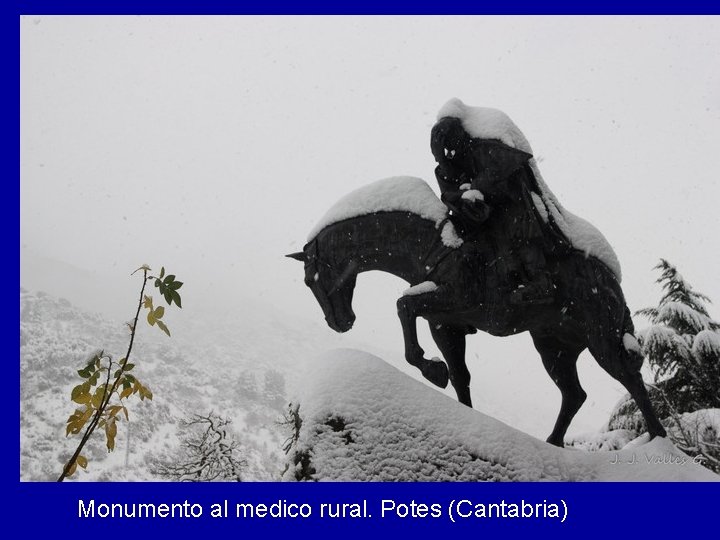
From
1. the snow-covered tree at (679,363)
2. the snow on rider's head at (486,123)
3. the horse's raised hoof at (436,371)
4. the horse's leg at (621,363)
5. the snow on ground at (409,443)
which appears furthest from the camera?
the snow-covered tree at (679,363)

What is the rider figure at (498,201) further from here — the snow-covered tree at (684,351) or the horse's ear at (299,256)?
the snow-covered tree at (684,351)

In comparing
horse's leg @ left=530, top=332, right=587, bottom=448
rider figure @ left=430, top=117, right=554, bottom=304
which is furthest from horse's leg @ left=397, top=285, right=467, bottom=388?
horse's leg @ left=530, top=332, right=587, bottom=448

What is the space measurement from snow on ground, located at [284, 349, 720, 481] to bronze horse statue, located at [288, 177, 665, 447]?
0.48m

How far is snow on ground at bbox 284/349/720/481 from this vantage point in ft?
11.9

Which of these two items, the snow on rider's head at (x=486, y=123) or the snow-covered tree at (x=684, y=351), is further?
the snow-covered tree at (x=684, y=351)

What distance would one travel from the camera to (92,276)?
12800cm

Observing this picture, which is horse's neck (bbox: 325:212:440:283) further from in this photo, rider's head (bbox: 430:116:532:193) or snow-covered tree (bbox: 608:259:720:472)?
snow-covered tree (bbox: 608:259:720:472)

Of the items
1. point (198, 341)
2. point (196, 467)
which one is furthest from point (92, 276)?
point (196, 467)

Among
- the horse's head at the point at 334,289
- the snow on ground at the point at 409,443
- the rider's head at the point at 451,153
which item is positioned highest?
the rider's head at the point at 451,153

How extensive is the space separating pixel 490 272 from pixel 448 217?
1.77ft

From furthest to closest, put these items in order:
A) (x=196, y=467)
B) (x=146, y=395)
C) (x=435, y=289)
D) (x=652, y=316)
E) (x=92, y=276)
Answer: (x=92, y=276) → (x=652, y=316) → (x=196, y=467) → (x=435, y=289) → (x=146, y=395)

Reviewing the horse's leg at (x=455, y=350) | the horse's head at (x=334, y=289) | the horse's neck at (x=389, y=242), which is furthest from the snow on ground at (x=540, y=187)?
the horse's head at (x=334, y=289)

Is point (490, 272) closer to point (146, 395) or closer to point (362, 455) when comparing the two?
point (362, 455)

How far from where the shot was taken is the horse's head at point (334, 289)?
5.12m
